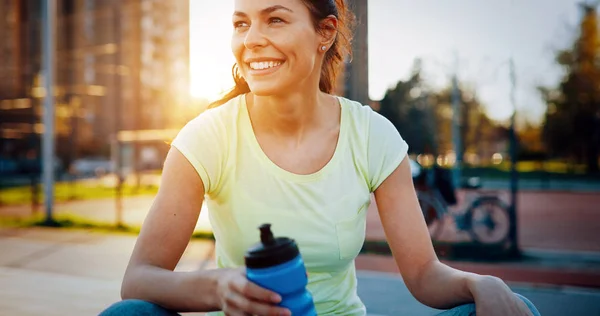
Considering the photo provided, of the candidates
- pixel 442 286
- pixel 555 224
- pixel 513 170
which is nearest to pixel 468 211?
pixel 513 170

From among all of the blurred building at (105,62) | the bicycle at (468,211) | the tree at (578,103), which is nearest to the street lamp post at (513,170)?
the bicycle at (468,211)

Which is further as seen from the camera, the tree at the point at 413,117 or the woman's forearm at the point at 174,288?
the tree at the point at 413,117

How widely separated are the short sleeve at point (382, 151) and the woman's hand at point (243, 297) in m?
0.57

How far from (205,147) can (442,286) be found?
72 cm

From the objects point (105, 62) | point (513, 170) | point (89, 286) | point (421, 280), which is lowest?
point (89, 286)

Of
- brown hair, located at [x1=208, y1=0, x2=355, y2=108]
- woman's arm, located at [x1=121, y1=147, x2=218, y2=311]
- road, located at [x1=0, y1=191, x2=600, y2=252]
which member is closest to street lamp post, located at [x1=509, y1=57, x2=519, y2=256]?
road, located at [x1=0, y1=191, x2=600, y2=252]

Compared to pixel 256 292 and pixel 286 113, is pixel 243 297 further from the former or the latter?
pixel 286 113

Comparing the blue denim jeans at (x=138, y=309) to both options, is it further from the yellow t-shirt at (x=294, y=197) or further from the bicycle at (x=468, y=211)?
the bicycle at (x=468, y=211)

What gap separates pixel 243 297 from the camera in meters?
1.13

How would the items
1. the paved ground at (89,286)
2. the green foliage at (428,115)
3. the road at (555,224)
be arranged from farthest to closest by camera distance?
the road at (555,224)
the green foliage at (428,115)
the paved ground at (89,286)

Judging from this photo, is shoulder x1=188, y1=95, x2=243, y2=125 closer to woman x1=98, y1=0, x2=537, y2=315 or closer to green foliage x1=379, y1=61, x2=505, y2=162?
woman x1=98, y1=0, x2=537, y2=315

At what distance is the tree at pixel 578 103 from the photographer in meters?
25.6

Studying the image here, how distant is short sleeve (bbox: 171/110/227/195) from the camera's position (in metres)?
1.47

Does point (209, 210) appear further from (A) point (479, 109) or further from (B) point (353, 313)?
(A) point (479, 109)
